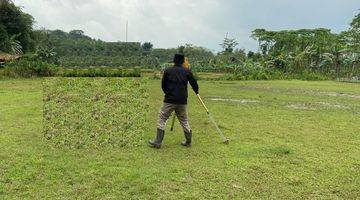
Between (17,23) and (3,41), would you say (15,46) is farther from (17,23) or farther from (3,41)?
(17,23)

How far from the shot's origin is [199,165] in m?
7.87

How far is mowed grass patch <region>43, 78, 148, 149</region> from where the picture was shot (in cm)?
982

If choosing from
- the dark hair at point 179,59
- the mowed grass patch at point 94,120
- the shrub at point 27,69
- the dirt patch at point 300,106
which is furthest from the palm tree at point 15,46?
the dark hair at point 179,59

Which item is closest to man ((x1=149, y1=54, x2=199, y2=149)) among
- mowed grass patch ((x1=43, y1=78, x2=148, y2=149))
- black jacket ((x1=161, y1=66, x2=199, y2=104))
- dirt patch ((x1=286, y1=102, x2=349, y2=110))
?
black jacket ((x1=161, y1=66, x2=199, y2=104))

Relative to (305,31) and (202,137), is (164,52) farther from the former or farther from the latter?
(202,137)

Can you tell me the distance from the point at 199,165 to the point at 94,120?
219 inches

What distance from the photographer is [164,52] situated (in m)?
92.2

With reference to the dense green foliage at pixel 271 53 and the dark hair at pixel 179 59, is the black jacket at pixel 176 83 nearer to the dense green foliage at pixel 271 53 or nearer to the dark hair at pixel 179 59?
the dark hair at pixel 179 59

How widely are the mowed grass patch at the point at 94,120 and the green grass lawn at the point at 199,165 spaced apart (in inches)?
18.6

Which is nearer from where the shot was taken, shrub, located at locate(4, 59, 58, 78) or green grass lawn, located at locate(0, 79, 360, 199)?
green grass lawn, located at locate(0, 79, 360, 199)

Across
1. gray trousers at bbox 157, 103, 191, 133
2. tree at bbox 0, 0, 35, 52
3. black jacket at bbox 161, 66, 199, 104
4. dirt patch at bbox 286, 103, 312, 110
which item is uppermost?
tree at bbox 0, 0, 35, 52

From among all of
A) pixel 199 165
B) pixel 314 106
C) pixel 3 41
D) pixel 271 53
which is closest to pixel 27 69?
pixel 3 41

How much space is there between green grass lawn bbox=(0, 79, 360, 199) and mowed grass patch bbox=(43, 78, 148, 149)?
47 cm

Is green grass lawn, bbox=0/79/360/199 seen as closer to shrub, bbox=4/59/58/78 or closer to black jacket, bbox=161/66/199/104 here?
black jacket, bbox=161/66/199/104
